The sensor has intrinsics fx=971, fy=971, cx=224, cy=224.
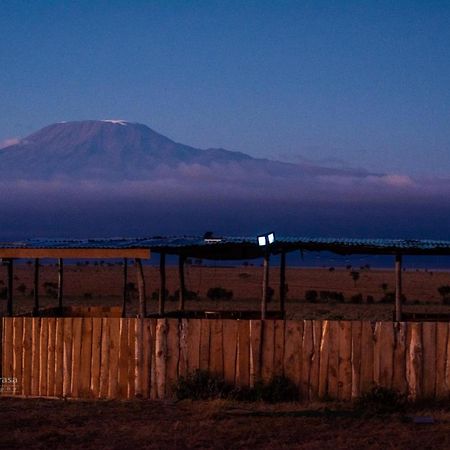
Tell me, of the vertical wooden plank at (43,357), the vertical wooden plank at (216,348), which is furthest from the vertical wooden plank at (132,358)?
the vertical wooden plank at (43,357)

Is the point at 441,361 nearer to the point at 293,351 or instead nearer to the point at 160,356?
the point at 293,351

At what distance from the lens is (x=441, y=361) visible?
13.7 metres

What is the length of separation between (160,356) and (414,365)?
3694 mm

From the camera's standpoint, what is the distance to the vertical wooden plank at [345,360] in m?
13.9

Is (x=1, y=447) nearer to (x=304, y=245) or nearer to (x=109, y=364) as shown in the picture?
(x=109, y=364)

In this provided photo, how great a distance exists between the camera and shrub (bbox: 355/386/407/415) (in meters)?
13.0

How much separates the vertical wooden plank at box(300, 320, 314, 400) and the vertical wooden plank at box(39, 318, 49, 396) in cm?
393

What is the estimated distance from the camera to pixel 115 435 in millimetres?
11422

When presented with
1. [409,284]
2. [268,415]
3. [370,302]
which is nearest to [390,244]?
[268,415]

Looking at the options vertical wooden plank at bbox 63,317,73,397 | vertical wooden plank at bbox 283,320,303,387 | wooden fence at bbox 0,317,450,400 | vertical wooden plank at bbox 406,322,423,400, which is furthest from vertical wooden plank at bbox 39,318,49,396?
vertical wooden plank at bbox 406,322,423,400

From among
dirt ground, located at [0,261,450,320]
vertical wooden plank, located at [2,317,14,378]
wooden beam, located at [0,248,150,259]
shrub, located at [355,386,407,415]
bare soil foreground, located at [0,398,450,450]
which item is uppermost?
wooden beam, located at [0,248,150,259]

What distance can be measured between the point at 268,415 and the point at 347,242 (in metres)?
4.80

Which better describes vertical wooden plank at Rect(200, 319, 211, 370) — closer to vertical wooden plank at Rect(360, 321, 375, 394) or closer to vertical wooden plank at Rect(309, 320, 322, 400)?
vertical wooden plank at Rect(309, 320, 322, 400)

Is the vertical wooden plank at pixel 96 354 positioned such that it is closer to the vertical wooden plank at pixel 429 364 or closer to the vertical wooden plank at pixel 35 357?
the vertical wooden plank at pixel 35 357
